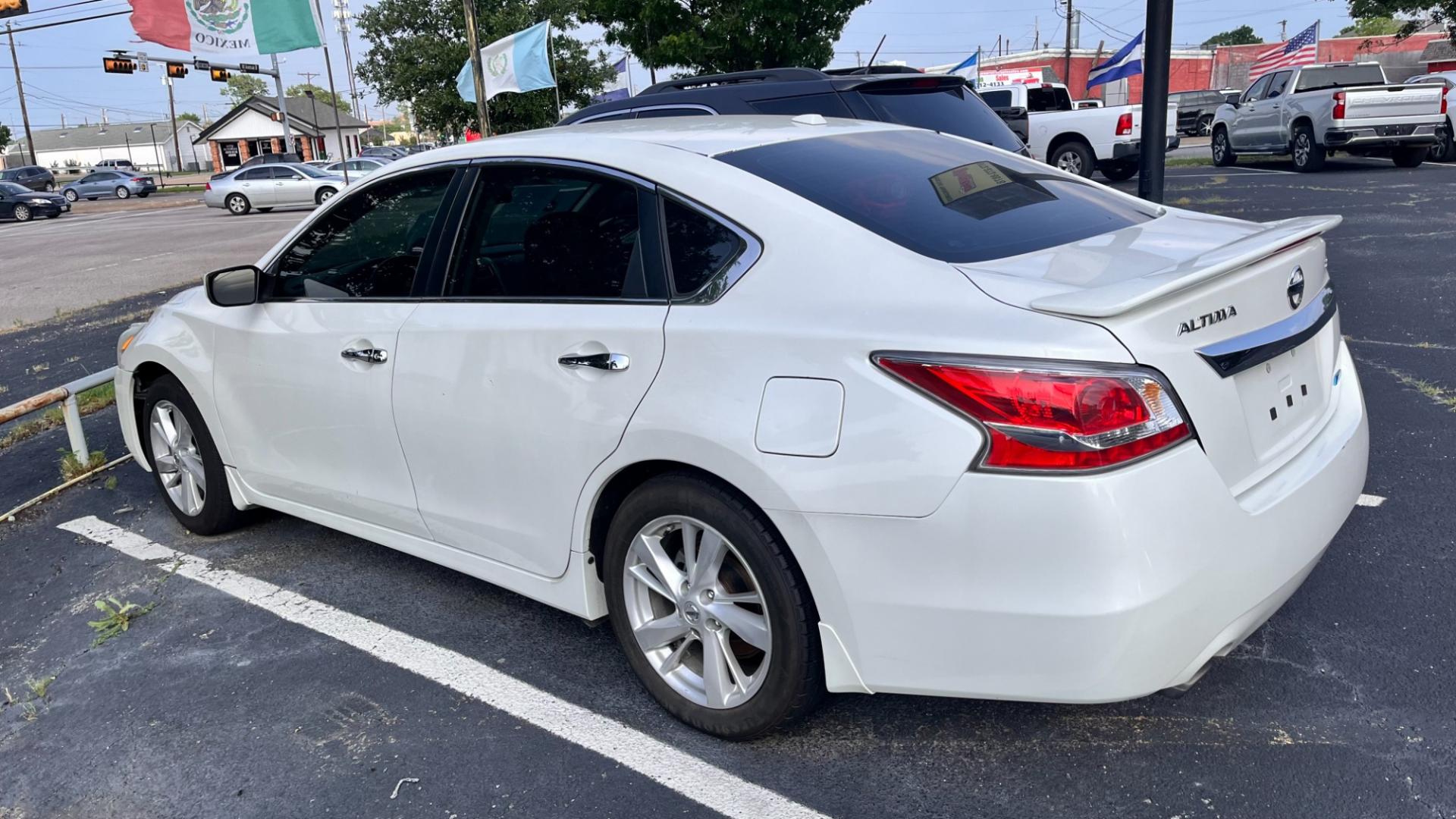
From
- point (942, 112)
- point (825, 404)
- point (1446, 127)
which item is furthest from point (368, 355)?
point (1446, 127)

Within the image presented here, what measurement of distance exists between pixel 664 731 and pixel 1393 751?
1823 millimetres

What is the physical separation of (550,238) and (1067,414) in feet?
5.49

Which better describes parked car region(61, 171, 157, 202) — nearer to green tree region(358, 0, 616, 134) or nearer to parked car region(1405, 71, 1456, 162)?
green tree region(358, 0, 616, 134)

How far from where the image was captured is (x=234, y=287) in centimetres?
402

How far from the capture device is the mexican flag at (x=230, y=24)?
17.3 meters

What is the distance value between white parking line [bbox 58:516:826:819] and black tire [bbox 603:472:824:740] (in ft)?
0.44

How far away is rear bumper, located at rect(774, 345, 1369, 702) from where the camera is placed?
2.24 metres

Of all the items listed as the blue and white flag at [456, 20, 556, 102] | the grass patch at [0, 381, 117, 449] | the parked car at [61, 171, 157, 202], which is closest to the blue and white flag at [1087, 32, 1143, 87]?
the blue and white flag at [456, 20, 556, 102]

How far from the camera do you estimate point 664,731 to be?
9.97ft

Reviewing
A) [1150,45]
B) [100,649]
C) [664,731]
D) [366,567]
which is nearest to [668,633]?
[664,731]

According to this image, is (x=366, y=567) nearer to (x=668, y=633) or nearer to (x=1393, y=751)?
(x=668, y=633)

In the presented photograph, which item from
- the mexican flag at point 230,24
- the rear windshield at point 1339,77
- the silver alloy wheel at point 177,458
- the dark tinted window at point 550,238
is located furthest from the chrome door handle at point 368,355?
the rear windshield at point 1339,77

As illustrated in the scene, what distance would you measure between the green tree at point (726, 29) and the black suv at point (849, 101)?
41.7 feet

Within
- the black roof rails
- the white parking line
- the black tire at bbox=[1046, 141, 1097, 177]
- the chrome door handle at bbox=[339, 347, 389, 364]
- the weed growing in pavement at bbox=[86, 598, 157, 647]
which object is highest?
the black roof rails
